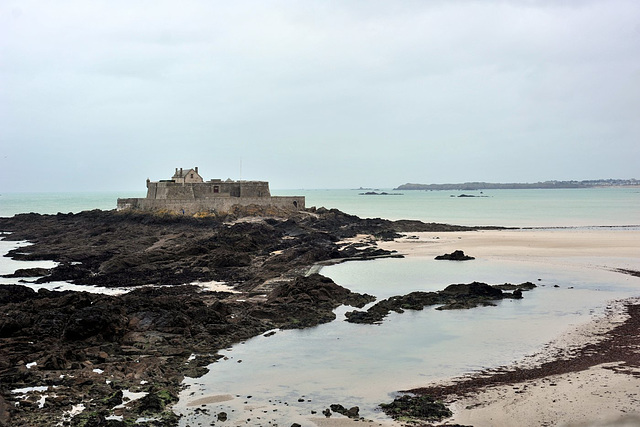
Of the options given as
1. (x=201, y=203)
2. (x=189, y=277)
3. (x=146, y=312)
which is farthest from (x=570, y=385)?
(x=201, y=203)

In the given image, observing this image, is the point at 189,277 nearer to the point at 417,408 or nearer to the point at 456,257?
the point at 456,257

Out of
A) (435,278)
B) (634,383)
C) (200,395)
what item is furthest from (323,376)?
(435,278)

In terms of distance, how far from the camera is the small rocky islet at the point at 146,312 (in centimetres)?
930

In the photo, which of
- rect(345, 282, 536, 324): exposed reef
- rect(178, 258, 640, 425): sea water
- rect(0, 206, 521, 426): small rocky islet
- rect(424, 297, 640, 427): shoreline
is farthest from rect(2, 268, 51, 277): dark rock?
rect(424, 297, 640, 427): shoreline

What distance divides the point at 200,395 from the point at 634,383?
23.2 ft

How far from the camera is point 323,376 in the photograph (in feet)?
36.0

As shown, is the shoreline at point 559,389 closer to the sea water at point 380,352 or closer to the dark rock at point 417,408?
the dark rock at point 417,408

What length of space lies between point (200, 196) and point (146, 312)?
1359 inches

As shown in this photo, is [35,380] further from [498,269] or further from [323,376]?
[498,269]

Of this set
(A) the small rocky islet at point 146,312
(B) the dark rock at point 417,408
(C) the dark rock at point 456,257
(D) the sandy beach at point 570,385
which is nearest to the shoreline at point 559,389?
(D) the sandy beach at point 570,385

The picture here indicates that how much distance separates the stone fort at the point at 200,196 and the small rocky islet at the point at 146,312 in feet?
35.0

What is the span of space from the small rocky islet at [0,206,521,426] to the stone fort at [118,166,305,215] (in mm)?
10655

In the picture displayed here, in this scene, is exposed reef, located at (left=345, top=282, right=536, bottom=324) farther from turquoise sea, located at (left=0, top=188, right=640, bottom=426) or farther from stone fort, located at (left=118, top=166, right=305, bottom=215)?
stone fort, located at (left=118, top=166, right=305, bottom=215)

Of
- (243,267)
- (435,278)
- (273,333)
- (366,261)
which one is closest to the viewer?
(273,333)
